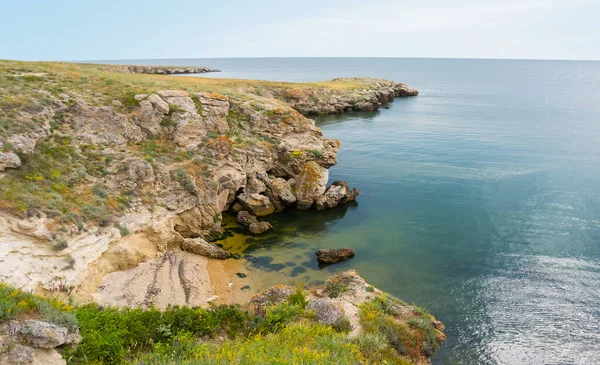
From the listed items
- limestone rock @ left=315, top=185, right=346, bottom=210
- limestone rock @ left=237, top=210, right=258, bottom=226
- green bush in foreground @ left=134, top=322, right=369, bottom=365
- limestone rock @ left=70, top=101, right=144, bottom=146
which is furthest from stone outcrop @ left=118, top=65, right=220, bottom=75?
green bush in foreground @ left=134, top=322, right=369, bottom=365

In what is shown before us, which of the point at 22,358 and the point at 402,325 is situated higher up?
the point at 22,358

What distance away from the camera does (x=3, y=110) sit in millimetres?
25062

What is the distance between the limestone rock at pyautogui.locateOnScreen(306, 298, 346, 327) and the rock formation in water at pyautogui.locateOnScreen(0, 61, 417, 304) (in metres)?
8.18

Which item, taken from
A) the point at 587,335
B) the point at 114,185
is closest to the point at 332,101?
the point at 114,185

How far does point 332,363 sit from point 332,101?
252 feet

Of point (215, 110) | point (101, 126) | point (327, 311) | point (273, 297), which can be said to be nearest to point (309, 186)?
point (215, 110)

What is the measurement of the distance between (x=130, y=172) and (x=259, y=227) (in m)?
9.91

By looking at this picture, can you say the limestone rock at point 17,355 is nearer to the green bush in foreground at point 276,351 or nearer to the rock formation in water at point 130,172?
the green bush in foreground at point 276,351

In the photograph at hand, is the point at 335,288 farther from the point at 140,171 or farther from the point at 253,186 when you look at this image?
the point at 140,171

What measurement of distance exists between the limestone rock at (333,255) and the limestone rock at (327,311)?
734 cm

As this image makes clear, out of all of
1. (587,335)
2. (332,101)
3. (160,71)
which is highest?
(160,71)

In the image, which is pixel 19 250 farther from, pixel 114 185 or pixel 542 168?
pixel 542 168

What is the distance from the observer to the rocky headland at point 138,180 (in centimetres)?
1894

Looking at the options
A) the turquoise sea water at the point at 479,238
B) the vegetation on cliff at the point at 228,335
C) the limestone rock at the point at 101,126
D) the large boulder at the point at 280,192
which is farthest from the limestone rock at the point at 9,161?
the large boulder at the point at 280,192
